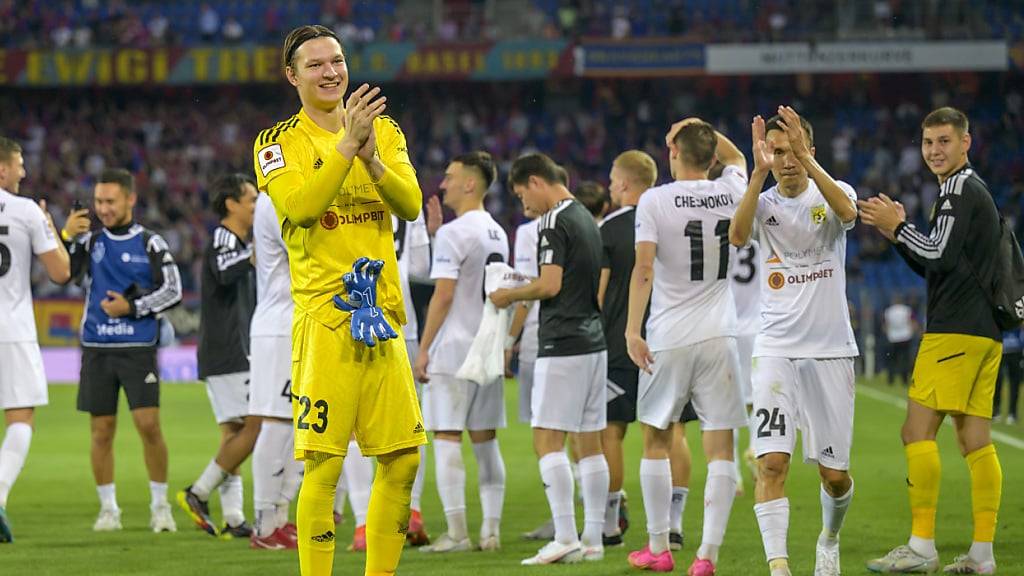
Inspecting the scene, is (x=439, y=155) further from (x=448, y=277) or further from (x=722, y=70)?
(x=448, y=277)

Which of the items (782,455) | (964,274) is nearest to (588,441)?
(782,455)

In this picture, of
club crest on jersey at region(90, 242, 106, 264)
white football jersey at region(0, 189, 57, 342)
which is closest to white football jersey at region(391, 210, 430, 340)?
club crest on jersey at region(90, 242, 106, 264)

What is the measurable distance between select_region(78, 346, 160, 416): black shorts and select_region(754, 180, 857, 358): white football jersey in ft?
14.7

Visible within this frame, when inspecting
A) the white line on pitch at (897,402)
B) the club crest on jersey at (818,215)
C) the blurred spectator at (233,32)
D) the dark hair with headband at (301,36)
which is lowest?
the white line on pitch at (897,402)

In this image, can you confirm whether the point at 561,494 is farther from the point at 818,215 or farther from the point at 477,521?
the point at 818,215

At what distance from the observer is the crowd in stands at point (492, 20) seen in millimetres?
35312

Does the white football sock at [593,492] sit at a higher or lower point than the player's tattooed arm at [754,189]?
lower

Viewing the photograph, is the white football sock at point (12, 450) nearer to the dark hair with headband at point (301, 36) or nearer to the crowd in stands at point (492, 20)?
the dark hair with headband at point (301, 36)

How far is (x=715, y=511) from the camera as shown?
7.12 m

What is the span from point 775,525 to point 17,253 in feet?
17.3

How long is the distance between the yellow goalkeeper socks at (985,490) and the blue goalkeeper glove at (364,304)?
12.1 ft

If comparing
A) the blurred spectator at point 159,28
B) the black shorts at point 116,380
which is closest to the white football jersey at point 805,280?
the black shorts at point 116,380

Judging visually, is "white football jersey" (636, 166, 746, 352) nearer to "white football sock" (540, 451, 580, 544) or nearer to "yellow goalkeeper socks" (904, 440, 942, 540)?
"white football sock" (540, 451, 580, 544)

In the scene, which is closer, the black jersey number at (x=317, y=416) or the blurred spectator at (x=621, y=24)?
the black jersey number at (x=317, y=416)
